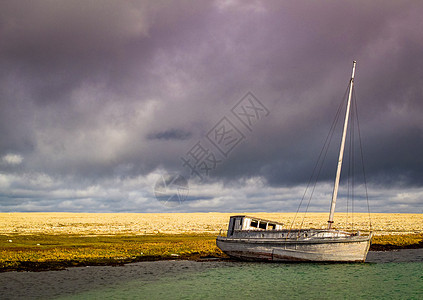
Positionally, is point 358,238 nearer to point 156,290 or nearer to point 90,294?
point 156,290

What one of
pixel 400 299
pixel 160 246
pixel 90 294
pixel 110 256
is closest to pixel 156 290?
pixel 90 294

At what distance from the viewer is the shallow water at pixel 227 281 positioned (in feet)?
86.9

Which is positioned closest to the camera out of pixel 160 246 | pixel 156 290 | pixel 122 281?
pixel 156 290

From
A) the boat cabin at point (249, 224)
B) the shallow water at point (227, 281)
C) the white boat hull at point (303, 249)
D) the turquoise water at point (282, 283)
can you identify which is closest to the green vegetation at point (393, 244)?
the shallow water at point (227, 281)

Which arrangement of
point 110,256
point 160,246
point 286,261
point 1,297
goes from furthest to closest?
point 160,246 < point 110,256 < point 286,261 < point 1,297

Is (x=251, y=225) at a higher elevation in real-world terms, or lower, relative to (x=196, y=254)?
higher

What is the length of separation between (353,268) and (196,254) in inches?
834

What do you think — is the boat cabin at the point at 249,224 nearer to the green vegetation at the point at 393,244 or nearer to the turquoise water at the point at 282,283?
the turquoise water at the point at 282,283

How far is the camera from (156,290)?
28.4 m

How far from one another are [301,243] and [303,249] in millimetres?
666

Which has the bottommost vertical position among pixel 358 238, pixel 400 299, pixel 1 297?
pixel 1 297

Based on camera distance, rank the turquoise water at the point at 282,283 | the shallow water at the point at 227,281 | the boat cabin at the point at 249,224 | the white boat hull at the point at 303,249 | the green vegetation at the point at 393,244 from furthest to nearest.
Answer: the green vegetation at the point at 393,244 < the boat cabin at the point at 249,224 < the white boat hull at the point at 303,249 < the shallow water at the point at 227,281 < the turquoise water at the point at 282,283

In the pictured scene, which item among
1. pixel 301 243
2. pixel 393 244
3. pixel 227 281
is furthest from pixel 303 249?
pixel 393 244

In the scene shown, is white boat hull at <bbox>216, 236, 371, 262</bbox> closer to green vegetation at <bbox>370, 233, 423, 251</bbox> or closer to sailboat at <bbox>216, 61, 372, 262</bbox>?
sailboat at <bbox>216, 61, 372, 262</bbox>
